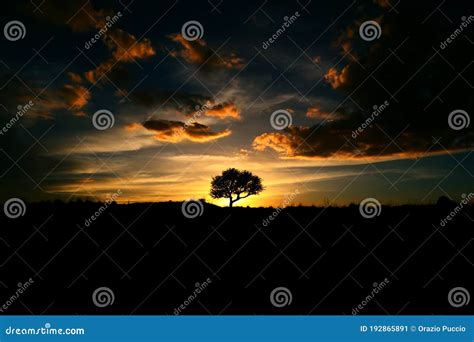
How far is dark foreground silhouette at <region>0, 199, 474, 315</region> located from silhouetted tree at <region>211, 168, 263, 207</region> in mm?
11906

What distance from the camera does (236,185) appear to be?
34344 mm

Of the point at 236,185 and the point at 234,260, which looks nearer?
the point at 234,260

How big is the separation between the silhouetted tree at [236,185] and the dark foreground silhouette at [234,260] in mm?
Answer: 11906

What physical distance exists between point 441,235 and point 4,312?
15557mm

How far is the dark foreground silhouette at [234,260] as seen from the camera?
11.3 m

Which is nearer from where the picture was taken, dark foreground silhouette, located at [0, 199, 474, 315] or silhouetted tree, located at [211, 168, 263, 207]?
dark foreground silhouette, located at [0, 199, 474, 315]

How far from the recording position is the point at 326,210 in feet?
68.5

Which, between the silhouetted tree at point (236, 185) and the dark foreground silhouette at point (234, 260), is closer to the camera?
the dark foreground silhouette at point (234, 260)

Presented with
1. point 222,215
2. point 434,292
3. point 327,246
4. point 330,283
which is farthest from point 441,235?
point 222,215

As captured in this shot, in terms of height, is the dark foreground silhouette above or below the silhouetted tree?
below

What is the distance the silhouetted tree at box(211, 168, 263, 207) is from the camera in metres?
34.1

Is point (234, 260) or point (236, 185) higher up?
point (236, 185)

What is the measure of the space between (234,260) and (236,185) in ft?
64.2

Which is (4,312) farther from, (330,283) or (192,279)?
(330,283)
